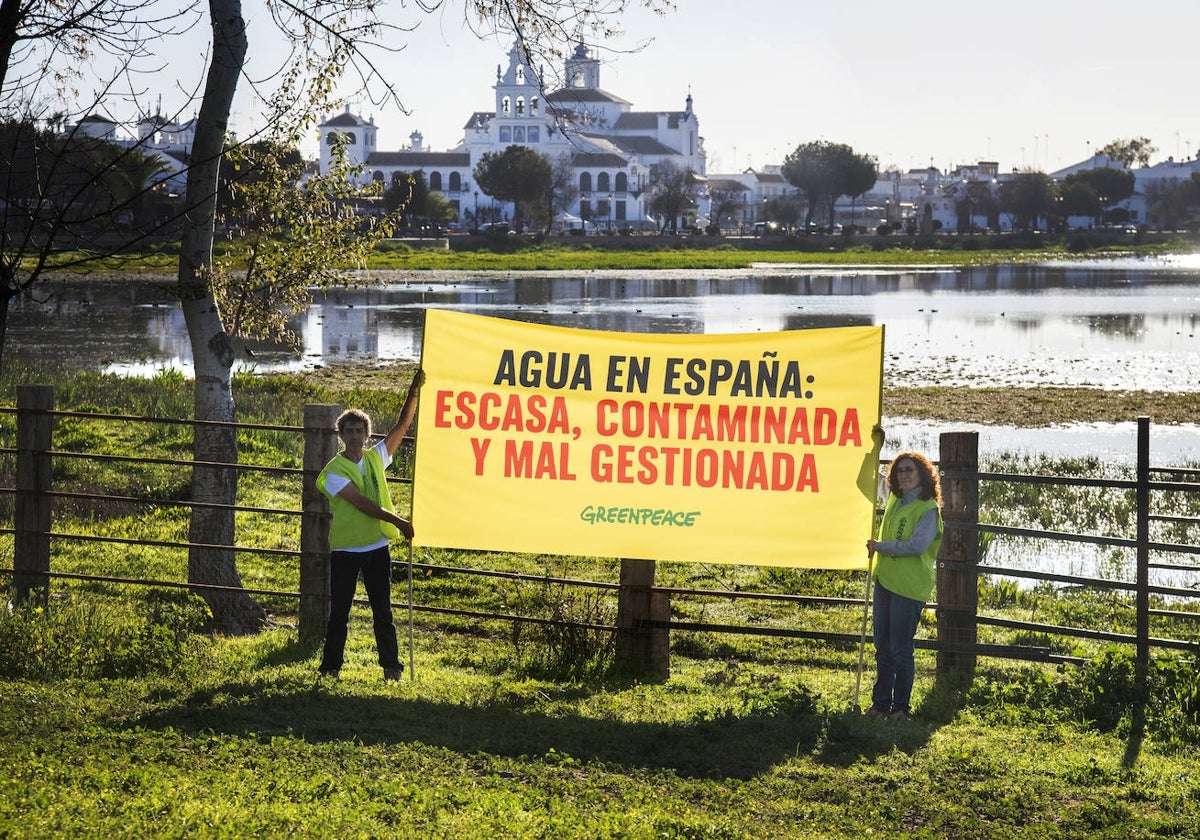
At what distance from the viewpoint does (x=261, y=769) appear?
20.9ft

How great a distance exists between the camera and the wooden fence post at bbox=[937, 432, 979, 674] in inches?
336

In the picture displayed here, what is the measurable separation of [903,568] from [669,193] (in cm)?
13315

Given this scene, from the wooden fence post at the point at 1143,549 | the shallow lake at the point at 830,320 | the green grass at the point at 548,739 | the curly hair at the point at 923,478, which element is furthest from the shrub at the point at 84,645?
the shallow lake at the point at 830,320

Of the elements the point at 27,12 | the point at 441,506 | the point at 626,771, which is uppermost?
the point at 27,12

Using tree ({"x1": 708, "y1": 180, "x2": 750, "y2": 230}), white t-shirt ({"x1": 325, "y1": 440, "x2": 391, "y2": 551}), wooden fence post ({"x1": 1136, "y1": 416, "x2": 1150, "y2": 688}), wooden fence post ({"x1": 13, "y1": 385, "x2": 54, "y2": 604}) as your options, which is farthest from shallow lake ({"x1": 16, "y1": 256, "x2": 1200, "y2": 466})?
tree ({"x1": 708, "y1": 180, "x2": 750, "y2": 230})

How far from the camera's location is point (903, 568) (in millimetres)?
→ 7930

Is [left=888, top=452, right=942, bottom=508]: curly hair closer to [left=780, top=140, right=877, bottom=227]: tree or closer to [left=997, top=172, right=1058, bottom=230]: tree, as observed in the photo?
[left=780, top=140, right=877, bottom=227]: tree

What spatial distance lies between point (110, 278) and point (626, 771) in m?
67.6

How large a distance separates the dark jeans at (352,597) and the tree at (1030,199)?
15143cm

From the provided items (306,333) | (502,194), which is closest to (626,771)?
(306,333)

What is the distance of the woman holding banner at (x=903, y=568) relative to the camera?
25.6 ft

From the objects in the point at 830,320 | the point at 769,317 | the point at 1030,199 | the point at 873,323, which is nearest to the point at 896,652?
the point at 873,323

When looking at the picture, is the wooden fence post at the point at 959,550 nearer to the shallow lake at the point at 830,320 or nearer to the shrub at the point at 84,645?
the shrub at the point at 84,645

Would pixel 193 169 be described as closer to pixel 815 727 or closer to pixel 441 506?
pixel 441 506
